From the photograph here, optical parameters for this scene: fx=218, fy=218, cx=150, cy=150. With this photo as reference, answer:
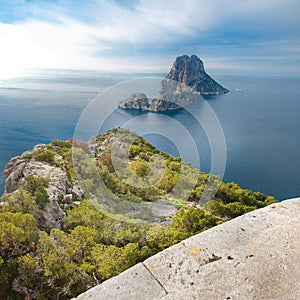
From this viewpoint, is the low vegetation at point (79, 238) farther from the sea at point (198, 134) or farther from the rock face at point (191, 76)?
the rock face at point (191, 76)

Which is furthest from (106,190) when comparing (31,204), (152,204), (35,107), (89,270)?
(35,107)

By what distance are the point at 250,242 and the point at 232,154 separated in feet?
199

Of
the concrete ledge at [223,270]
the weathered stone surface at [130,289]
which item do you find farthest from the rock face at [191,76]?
the weathered stone surface at [130,289]

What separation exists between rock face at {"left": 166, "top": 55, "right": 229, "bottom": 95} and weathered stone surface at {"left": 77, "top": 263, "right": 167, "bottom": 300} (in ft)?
580

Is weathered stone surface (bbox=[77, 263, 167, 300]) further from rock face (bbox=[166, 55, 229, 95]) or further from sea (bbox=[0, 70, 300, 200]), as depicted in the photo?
rock face (bbox=[166, 55, 229, 95])

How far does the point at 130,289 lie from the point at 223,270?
116 cm

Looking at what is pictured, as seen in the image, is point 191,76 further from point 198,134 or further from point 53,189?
point 53,189

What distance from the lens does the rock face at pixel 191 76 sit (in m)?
172

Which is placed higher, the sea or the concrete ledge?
the concrete ledge

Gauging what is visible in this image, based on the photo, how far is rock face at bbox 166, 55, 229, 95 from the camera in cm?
17150

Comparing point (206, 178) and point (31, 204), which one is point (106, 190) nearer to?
point (31, 204)

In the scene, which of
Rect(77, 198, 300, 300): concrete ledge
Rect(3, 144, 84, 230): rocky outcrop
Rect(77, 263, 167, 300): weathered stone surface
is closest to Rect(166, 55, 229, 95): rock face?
Rect(3, 144, 84, 230): rocky outcrop

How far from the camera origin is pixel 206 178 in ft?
90.8

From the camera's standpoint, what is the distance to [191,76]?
17350 centimetres
